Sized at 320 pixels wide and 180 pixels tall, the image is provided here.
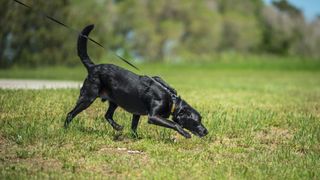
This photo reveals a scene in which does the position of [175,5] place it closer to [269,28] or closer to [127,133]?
[269,28]

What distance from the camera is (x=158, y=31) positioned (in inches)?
2100

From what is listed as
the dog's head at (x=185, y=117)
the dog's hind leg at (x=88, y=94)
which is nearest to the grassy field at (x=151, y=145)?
the dog's head at (x=185, y=117)

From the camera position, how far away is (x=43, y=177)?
249 inches

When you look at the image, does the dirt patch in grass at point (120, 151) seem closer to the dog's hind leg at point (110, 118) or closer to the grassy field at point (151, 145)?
the grassy field at point (151, 145)

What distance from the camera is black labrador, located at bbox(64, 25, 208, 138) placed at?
818cm

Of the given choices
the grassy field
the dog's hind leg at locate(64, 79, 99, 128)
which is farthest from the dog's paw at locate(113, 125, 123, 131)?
the dog's hind leg at locate(64, 79, 99, 128)

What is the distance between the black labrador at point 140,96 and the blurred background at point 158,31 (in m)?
21.9

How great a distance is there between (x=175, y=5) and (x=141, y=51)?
635cm

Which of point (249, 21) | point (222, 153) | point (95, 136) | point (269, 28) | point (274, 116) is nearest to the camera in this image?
point (222, 153)

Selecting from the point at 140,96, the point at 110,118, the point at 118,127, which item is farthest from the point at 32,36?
the point at 140,96

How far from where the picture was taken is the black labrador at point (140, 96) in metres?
8.18

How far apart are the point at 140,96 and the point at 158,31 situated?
45.4 metres

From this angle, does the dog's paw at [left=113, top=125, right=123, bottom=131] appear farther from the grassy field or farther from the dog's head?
the dog's head

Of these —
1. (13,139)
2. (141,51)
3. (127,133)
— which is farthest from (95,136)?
(141,51)
